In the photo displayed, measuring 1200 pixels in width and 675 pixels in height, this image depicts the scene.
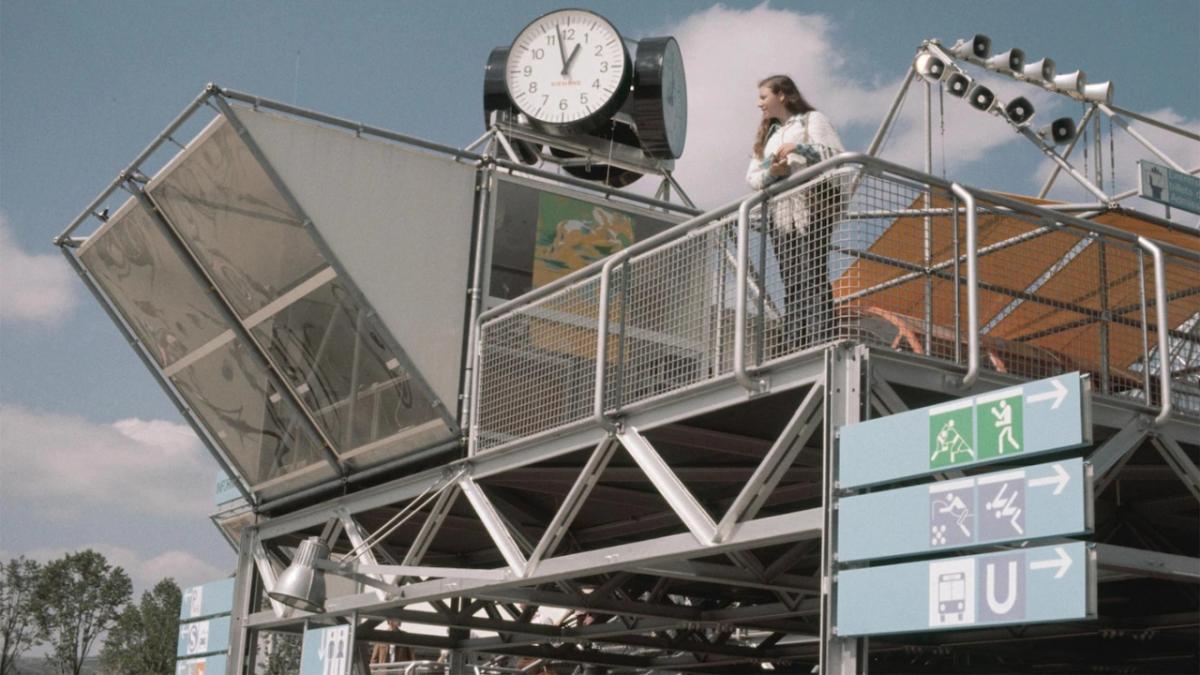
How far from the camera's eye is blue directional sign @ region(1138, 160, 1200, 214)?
14.9 m

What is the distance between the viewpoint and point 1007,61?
16875mm

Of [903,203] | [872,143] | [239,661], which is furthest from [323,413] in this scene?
[903,203]

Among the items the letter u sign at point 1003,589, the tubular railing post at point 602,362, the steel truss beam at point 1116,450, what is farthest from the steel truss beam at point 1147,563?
the tubular railing post at point 602,362

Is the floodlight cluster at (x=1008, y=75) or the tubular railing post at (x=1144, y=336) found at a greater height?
the floodlight cluster at (x=1008, y=75)

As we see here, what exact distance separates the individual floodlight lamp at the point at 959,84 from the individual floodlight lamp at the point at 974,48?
0.24 m

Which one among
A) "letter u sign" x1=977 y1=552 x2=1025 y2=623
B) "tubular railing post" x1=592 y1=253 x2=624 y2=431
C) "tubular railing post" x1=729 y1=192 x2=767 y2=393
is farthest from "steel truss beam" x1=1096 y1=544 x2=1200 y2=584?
"tubular railing post" x1=592 y1=253 x2=624 y2=431

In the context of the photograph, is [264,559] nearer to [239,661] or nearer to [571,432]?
[239,661]

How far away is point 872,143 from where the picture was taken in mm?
15211

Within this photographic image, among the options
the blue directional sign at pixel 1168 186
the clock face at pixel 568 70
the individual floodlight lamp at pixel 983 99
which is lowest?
A: the blue directional sign at pixel 1168 186

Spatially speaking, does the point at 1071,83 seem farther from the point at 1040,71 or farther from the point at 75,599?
the point at 75,599

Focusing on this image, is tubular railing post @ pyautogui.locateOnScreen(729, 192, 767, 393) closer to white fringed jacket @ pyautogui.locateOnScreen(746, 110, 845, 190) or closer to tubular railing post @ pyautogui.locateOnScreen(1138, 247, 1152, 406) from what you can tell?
white fringed jacket @ pyautogui.locateOnScreen(746, 110, 845, 190)

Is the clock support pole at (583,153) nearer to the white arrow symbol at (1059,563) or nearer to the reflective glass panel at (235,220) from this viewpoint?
the reflective glass panel at (235,220)

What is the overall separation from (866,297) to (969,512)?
6.89ft

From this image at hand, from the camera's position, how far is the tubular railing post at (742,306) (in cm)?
870
